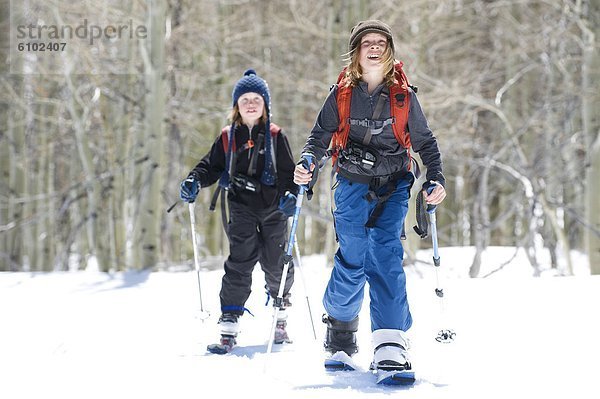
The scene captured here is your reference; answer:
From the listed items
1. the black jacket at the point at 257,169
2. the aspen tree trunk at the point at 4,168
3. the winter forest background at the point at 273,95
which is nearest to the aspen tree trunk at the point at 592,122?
the winter forest background at the point at 273,95

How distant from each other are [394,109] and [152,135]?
458cm

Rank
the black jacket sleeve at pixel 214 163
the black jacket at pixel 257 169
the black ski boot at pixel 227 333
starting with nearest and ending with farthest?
the black ski boot at pixel 227 333 < the black jacket at pixel 257 169 < the black jacket sleeve at pixel 214 163

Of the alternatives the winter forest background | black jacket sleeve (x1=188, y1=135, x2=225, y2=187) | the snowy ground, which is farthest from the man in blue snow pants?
the winter forest background

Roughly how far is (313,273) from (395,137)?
3280 millimetres

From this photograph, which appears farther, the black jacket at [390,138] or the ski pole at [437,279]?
the black jacket at [390,138]

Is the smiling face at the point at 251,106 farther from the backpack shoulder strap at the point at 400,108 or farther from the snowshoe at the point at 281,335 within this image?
the snowshoe at the point at 281,335

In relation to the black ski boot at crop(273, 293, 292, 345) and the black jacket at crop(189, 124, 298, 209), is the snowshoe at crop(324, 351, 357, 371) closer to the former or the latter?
the black ski boot at crop(273, 293, 292, 345)

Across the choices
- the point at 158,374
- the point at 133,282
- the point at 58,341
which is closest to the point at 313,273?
the point at 133,282

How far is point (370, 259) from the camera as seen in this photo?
11.2 feet

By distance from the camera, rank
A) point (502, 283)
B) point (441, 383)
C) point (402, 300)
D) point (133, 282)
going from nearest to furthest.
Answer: point (441, 383), point (402, 300), point (502, 283), point (133, 282)

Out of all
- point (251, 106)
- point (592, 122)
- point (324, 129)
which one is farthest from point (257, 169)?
point (592, 122)

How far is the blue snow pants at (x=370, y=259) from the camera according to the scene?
10.9 ft

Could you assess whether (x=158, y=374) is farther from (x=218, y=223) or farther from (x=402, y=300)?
(x=218, y=223)

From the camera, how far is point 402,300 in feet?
Answer: 11.0
